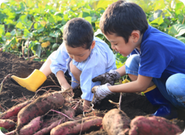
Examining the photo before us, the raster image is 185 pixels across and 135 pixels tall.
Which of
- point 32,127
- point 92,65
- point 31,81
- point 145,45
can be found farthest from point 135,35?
point 31,81

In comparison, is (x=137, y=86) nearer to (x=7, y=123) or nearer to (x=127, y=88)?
(x=127, y=88)

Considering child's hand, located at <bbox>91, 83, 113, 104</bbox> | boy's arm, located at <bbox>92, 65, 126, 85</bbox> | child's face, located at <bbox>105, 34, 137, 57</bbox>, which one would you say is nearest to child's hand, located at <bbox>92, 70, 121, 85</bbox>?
boy's arm, located at <bbox>92, 65, 126, 85</bbox>

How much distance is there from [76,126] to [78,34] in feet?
2.50

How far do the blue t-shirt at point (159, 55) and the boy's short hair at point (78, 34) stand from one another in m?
0.49

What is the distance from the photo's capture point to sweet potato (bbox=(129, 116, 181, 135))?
96 cm

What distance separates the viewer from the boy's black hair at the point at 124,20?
1282mm

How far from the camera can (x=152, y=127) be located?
98cm

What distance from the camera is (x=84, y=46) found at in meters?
1.58

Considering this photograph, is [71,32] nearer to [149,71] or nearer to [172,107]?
[149,71]

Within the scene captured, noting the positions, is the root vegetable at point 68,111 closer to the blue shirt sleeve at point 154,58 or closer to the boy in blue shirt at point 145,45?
the boy in blue shirt at point 145,45

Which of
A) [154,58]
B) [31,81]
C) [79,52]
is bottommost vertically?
[31,81]

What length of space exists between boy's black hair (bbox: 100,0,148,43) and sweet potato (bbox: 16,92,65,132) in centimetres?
69

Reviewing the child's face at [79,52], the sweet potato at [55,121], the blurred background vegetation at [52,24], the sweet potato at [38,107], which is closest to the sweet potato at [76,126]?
the sweet potato at [55,121]

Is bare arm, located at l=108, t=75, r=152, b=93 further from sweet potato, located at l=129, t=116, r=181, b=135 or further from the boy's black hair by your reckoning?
sweet potato, located at l=129, t=116, r=181, b=135
